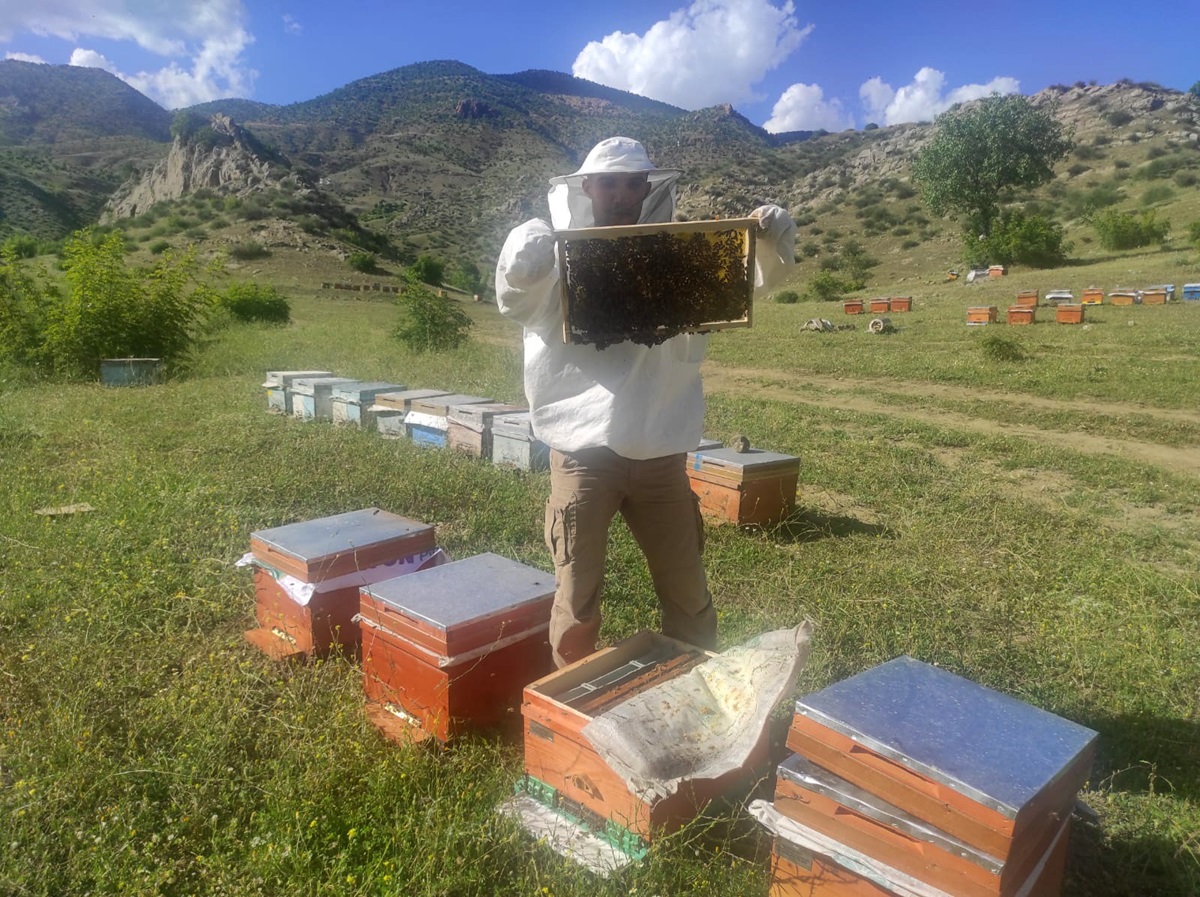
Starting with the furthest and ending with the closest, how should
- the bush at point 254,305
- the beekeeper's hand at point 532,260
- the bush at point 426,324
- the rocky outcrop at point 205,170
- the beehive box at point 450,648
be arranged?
1. the rocky outcrop at point 205,170
2. the bush at point 254,305
3. the bush at point 426,324
4. the beehive box at point 450,648
5. the beekeeper's hand at point 532,260

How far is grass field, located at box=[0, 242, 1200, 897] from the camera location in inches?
91.3

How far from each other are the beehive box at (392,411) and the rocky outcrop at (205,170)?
55143 mm

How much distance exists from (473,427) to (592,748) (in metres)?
4.77

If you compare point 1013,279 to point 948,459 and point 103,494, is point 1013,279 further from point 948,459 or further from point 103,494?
point 103,494

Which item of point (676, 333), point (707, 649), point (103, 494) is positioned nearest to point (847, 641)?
point (707, 649)

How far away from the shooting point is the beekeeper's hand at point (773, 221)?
103 inches

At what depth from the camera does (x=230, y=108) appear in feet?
373

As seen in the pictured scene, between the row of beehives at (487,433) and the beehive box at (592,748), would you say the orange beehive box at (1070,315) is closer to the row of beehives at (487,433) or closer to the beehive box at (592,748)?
the row of beehives at (487,433)

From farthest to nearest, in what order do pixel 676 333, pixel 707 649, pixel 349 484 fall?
pixel 349 484 < pixel 707 649 < pixel 676 333

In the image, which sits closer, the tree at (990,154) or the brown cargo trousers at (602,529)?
the brown cargo trousers at (602,529)

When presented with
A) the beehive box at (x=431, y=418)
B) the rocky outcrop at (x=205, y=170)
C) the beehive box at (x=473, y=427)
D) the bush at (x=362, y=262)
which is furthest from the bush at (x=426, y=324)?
the rocky outcrop at (x=205, y=170)

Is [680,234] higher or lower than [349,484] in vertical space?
higher

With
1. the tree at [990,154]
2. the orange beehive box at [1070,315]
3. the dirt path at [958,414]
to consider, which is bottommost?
the dirt path at [958,414]

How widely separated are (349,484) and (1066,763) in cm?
508
